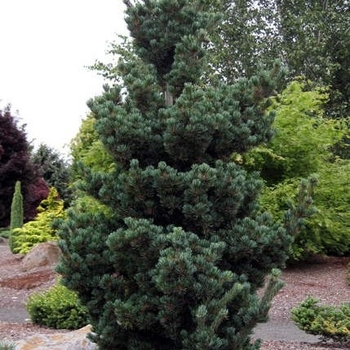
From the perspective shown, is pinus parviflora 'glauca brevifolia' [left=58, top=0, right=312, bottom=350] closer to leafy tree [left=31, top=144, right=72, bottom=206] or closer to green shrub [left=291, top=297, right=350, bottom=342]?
green shrub [left=291, top=297, right=350, bottom=342]

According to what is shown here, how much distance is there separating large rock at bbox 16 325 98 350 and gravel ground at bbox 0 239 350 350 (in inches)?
42.8

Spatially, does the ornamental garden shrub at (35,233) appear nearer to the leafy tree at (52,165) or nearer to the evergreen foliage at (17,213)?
the evergreen foliage at (17,213)

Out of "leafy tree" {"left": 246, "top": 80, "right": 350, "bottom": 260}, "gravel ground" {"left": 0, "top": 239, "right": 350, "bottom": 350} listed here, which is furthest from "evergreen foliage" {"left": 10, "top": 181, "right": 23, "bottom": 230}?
"leafy tree" {"left": 246, "top": 80, "right": 350, "bottom": 260}

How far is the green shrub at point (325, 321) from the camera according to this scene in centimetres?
666

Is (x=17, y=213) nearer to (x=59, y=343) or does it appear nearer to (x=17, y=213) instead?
(x=17, y=213)

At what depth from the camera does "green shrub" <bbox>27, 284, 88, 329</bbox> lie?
8.30 m

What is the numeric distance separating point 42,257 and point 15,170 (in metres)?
10.5

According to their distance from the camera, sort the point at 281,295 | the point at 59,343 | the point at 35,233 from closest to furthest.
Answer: the point at 59,343 < the point at 281,295 < the point at 35,233

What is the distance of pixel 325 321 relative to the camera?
22.0 ft

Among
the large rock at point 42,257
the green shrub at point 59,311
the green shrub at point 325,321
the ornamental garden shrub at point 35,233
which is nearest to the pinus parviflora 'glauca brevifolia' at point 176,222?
the green shrub at point 325,321

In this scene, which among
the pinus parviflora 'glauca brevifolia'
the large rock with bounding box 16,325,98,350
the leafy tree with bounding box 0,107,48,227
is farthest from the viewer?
the leafy tree with bounding box 0,107,48,227

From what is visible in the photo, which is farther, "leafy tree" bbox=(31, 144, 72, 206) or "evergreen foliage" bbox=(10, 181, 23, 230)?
"leafy tree" bbox=(31, 144, 72, 206)

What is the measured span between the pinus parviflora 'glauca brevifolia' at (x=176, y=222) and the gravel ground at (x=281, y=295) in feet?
10.2

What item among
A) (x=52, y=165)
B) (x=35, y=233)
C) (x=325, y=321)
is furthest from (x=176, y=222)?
→ (x=52, y=165)
